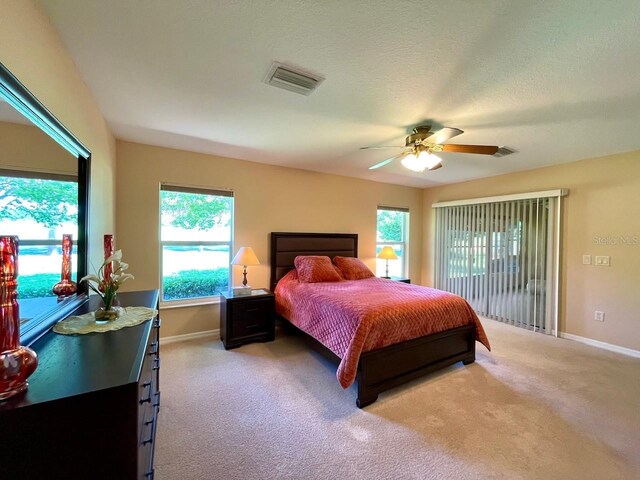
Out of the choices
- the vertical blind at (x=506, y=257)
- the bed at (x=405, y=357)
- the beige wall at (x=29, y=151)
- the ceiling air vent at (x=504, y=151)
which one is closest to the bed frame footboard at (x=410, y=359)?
the bed at (x=405, y=357)

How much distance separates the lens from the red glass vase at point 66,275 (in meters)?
1.52

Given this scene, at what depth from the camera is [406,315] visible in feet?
7.74

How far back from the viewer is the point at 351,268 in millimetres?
3979

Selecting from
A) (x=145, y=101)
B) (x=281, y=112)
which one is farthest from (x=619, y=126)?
(x=145, y=101)

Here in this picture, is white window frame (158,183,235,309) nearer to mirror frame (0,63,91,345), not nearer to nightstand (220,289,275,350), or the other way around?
nightstand (220,289,275,350)

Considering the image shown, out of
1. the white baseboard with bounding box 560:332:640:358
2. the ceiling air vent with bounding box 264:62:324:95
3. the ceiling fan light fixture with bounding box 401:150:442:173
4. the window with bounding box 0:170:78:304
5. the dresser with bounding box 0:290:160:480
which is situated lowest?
the white baseboard with bounding box 560:332:640:358

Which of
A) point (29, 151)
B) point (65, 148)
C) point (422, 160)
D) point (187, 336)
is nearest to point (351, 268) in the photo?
point (422, 160)

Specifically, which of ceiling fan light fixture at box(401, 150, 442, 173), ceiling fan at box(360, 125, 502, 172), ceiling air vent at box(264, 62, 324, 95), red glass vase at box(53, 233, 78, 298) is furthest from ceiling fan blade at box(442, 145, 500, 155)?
red glass vase at box(53, 233, 78, 298)

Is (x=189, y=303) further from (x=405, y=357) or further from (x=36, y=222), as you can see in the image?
(x=405, y=357)

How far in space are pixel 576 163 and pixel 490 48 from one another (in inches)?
124

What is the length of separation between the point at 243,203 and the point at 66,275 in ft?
7.33

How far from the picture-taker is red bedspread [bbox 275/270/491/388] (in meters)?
2.15

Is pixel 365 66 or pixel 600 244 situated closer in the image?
pixel 365 66

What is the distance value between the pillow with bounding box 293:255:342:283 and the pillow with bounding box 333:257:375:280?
0.24 meters
